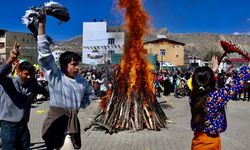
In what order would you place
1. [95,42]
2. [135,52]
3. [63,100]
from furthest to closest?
[95,42]
[135,52]
[63,100]

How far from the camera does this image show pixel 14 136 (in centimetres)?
486

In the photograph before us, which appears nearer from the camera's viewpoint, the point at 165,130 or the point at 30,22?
the point at 30,22

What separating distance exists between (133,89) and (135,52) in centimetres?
109

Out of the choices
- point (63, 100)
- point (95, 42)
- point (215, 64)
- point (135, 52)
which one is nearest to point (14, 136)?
point (63, 100)

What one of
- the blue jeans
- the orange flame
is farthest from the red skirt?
the orange flame

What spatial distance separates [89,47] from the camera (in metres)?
70.8

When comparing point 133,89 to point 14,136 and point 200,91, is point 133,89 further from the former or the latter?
point 200,91

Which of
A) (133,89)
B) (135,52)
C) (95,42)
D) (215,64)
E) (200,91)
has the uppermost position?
(95,42)

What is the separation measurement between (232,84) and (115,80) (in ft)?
24.4

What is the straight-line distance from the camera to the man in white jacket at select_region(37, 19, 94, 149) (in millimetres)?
3748

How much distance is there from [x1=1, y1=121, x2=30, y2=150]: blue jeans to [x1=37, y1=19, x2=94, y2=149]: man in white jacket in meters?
1.15

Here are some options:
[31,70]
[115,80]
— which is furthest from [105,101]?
[31,70]

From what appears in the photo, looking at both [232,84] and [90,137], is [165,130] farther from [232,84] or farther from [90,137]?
[232,84]

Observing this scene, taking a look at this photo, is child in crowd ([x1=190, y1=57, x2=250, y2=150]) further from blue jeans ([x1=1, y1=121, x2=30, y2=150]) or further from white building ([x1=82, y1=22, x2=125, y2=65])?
white building ([x1=82, y1=22, x2=125, y2=65])
